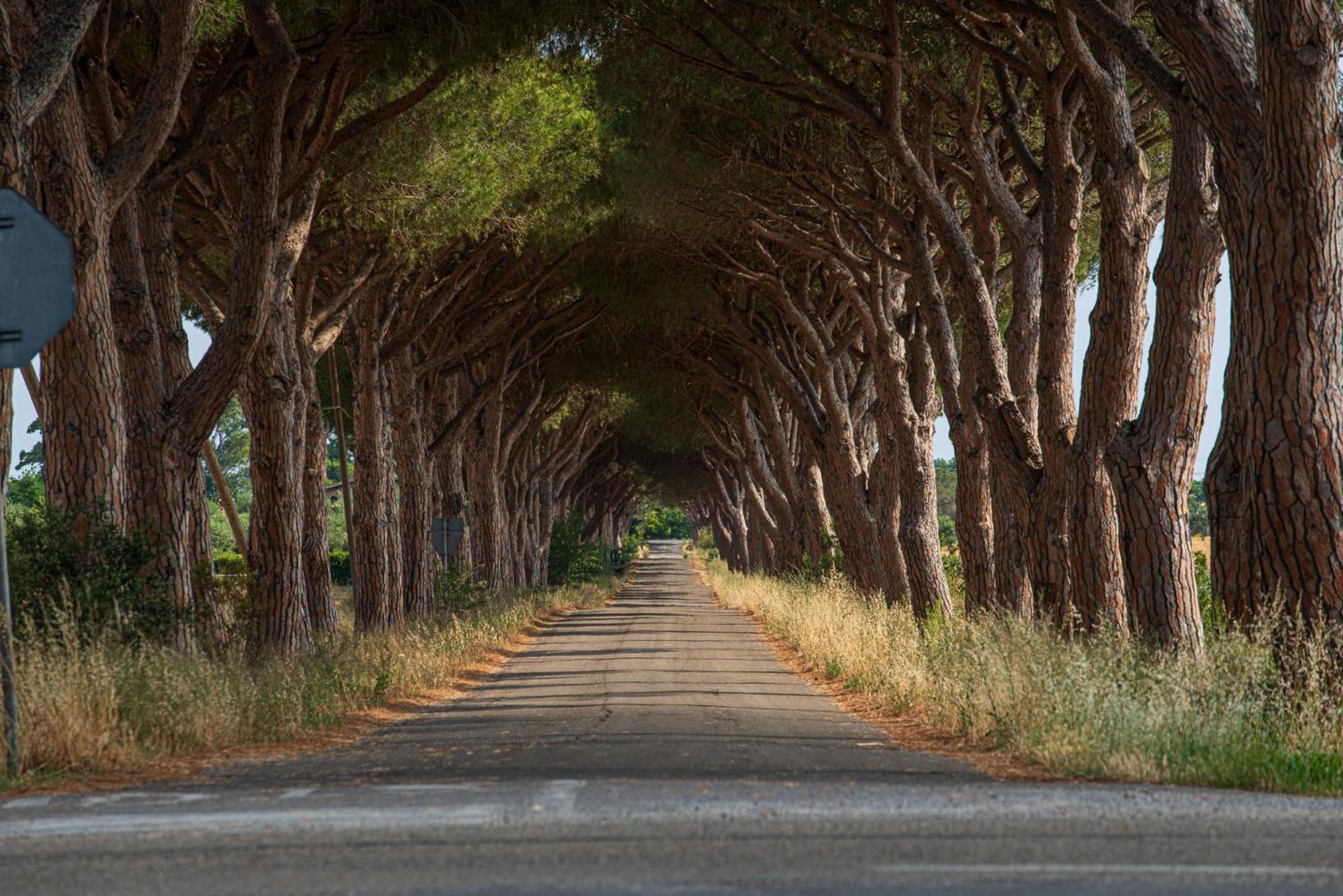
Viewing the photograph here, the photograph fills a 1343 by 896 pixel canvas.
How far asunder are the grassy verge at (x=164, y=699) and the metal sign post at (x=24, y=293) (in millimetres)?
366

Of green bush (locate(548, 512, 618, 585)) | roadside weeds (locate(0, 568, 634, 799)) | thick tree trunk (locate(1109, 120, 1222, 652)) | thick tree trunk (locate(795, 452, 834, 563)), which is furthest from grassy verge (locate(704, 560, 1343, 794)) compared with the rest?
green bush (locate(548, 512, 618, 585))

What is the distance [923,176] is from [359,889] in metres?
10.4

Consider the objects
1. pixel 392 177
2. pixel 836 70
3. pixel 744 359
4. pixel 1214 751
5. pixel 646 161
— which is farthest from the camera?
pixel 744 359

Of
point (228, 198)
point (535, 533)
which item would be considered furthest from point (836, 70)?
point (535, 533)

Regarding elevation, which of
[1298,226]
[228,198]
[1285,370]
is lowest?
[1285,370]

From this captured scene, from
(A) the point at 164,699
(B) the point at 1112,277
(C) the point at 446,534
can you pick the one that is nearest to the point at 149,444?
(A) the point at 164,699

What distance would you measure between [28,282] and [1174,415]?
7.47m

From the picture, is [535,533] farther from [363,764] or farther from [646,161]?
[363,764]

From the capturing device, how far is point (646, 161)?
56.9 feet

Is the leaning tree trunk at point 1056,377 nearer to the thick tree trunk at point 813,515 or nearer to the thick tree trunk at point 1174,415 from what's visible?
the thick tree trunk at point 1174,415

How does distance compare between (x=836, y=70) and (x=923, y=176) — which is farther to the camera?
(x=836, y=70)

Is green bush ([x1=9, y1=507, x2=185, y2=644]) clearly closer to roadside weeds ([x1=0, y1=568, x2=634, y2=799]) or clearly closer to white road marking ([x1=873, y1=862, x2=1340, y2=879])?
roadside weeds ([x1=0, y1=568, x2=634, y2=799])

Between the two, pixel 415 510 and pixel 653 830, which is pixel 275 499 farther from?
pixel 653 830

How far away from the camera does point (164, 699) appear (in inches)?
340
